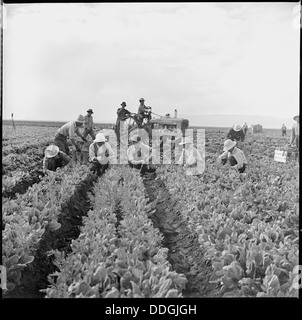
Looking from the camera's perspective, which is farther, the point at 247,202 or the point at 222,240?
the point at 247,202

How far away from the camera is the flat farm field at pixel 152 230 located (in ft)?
12.5

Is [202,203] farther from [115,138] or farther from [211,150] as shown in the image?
[115,138]

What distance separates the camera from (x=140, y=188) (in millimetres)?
5715

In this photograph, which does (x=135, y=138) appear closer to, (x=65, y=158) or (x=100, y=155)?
(x=100, y=155)

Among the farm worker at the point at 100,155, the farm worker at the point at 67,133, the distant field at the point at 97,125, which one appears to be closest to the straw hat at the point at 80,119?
the farm worker at the point at 67,133

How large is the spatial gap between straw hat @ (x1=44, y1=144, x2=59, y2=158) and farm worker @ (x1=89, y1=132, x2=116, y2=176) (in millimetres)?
378

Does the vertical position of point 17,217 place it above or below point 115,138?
below

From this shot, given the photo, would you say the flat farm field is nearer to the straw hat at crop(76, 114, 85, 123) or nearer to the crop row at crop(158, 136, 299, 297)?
the crop row at crop(158, 136, 299, 297)

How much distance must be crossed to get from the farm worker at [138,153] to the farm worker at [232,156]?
75cm

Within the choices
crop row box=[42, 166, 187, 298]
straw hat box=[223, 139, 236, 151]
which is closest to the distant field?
straw hat box=[223, 139, 236, 151]

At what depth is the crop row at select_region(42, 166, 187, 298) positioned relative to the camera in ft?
11.9

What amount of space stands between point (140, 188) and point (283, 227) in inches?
79.1

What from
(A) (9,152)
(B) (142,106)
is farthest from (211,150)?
(A) (9,152)

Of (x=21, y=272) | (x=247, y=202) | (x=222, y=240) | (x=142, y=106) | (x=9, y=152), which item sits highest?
(x=142, y=106)
